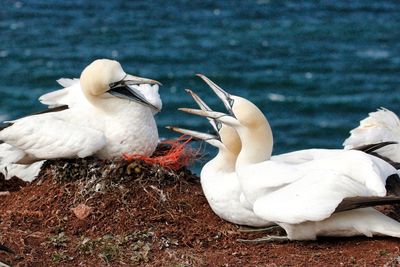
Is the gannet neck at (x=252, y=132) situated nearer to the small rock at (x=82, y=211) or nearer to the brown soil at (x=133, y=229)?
the brown soil at (x=133, y=229)

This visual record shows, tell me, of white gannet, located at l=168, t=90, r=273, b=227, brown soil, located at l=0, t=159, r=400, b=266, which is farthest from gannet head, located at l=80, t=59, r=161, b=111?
white gannet, located at l=168, t=90, r=273, b=227

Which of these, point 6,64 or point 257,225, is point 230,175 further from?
point 6,64

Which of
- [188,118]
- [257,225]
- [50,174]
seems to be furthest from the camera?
Result: [188,118]

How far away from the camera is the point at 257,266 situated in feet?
24.3

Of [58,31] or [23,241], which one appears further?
[58,31]

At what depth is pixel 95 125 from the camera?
349 inches

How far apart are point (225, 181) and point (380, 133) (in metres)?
1.60

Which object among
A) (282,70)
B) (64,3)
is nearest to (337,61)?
(282,70)

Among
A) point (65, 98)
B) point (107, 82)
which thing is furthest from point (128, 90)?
point (65, 98)

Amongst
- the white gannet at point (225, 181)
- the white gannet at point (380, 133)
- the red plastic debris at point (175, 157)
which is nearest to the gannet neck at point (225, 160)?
the white gannet at point (225, 181)

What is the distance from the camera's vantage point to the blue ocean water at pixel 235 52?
2388 cm

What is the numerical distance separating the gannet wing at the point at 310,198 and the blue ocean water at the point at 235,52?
13.7 metres

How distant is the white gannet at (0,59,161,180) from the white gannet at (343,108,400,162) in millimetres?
1606

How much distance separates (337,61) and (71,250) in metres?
20.6
